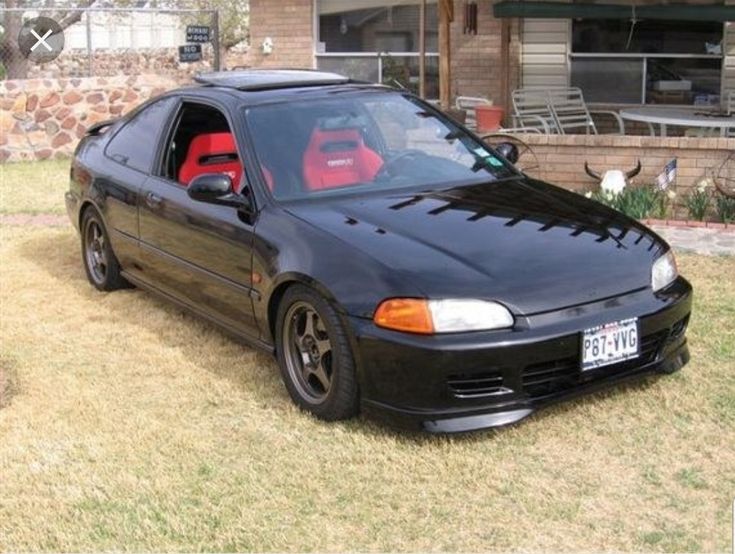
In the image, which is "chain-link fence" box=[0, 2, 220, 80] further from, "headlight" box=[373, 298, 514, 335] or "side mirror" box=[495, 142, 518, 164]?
"headlight" box=[373, 298, 514, 335]

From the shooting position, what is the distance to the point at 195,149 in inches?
236

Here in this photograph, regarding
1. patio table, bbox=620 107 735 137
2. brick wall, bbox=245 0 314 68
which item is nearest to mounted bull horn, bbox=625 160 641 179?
patio table, bbox=620 107 735 137

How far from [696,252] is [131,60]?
2219 centimetres

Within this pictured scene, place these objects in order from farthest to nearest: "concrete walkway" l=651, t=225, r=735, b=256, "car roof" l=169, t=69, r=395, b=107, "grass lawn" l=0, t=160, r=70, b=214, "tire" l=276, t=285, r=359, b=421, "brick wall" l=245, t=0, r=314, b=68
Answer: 1. "brick wall" l=245, t=0, r=314, b=68
2. "grass lawn" l=0, t=160, r=70, b=214
3. "concrete walkway" l=651, t=225, r=735, b=256
4. "car roof" l=169, t=69, r=395, b=107
5. "tire" l=276, t=285, r=359, b=421

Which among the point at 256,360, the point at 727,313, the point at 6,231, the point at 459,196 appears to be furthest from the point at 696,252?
the point at 6,231

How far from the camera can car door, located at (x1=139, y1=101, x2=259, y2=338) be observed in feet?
16.4

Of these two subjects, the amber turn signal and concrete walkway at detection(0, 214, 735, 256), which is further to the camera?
concrete walkway at detection(0, 214, 735, 256)

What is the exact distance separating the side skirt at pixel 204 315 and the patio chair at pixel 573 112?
7.62 metres

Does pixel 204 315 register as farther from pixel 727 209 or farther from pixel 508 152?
pixel 727 209

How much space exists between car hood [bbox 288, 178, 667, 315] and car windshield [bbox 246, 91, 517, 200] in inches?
7.5

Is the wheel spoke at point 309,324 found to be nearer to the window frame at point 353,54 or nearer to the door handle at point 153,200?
the door handle at point 153,200

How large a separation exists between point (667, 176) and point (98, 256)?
189 inches

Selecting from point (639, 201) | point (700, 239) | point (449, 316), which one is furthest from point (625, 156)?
point (449, 316)

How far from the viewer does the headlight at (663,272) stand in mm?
4527
